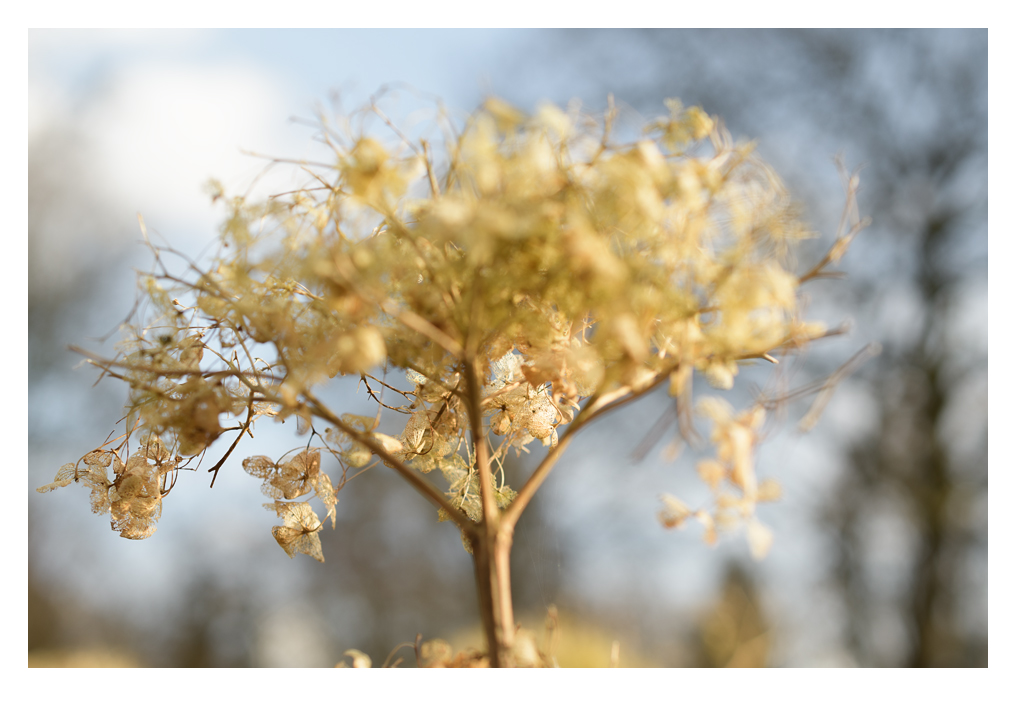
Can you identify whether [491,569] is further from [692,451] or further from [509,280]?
[692,451]

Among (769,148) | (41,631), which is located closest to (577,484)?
(769,148)

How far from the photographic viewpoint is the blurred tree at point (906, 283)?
1773mm

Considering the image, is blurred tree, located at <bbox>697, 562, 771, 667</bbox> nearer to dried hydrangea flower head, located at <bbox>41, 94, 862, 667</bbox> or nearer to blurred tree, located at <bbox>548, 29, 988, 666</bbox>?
blurred tree, located at <bbox>548, 29, 988, 666</bbox>

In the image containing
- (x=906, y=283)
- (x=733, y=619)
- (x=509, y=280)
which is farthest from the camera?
(x=906, y=283)

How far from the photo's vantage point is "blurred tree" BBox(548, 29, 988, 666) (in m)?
1.77

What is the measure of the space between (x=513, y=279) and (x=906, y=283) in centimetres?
202

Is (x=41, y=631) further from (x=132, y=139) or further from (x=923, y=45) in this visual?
(x=923, y=45)

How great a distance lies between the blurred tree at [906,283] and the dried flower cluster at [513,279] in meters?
1.79

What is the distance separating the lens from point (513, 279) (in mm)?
246

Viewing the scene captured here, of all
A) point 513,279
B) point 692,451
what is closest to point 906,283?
point 692,451

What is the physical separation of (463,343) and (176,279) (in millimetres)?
136

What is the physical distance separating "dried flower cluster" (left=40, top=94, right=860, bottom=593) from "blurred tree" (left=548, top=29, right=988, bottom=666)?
1786 mm

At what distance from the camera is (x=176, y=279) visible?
279 millimetres
